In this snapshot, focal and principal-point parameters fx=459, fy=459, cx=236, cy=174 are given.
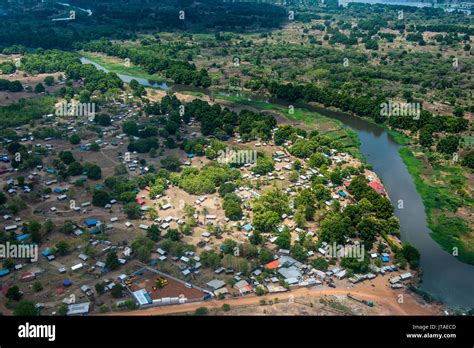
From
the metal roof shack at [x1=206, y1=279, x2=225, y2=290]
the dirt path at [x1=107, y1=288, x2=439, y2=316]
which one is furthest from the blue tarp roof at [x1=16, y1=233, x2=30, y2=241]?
the metal roof shack at [x1=206, y1=279, x2=225, y2=290]

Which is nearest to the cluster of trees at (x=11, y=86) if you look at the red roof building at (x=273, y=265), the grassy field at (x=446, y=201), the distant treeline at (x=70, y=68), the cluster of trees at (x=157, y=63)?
the distant treeline at (x=70, y=68)

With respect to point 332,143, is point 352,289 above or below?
below

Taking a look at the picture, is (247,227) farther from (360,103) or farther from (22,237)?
(360,103)

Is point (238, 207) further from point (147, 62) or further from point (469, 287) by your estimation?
point (147, 62)

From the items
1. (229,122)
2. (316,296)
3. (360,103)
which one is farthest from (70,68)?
(316,296)
